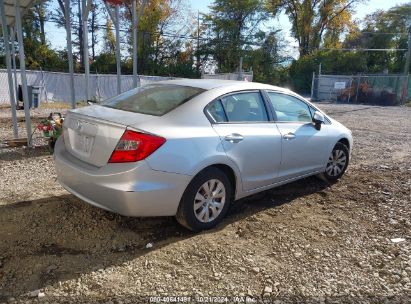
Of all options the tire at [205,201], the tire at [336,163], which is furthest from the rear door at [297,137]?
the tire at [205,201]

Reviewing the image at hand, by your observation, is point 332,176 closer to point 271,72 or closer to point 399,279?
point 399,279

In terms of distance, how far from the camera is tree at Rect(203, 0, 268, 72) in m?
41.5

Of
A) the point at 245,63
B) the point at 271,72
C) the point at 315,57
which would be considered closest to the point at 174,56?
the point at 245,63

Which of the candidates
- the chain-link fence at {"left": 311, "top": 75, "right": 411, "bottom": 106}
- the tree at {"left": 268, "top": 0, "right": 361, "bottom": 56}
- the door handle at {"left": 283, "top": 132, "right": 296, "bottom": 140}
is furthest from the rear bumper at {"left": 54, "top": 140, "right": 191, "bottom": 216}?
the tree at {"left": 268, "top": 0, "right": 361, "bottom": 56}

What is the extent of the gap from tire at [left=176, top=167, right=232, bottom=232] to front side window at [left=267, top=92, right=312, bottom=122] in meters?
1.22

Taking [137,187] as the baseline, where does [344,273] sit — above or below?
below

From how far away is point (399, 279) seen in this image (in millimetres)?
3010

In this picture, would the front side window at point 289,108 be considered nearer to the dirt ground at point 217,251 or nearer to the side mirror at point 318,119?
the side mirror at point 318,119

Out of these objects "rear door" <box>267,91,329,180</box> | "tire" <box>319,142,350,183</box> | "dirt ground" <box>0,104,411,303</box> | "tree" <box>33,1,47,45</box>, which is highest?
"tree" <box>33,1,47,45</box>

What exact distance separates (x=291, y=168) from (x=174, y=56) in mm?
36641

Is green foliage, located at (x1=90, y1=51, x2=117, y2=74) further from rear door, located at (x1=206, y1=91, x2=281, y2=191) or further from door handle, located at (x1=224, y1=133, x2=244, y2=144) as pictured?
door handle, located at (x1=224, y1=133, x2=244, y2=144)

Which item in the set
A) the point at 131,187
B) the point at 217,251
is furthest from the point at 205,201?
the point at 131,187

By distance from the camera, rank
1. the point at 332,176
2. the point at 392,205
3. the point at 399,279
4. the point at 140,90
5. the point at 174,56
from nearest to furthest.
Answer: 1. the point at 399,279
2. the point at 140,90
3. the point at 392,205
4. the point at 332,176
5. the point at 174,56

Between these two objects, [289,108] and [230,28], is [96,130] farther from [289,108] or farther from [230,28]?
[230,28]
